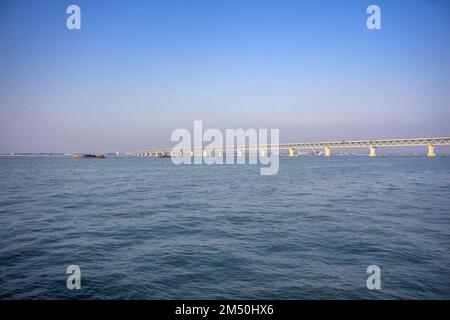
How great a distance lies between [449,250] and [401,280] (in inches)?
225

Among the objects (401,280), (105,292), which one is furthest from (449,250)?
(105,292)

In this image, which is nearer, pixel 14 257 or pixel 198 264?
pixel 198 264

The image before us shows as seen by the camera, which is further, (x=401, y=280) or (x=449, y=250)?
(x=449, y=250)

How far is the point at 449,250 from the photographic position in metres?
15.4

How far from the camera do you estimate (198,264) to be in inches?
538

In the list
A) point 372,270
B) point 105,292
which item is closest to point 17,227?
point 105,292

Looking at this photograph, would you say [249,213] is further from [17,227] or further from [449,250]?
[17,227]

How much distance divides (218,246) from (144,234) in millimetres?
5395
